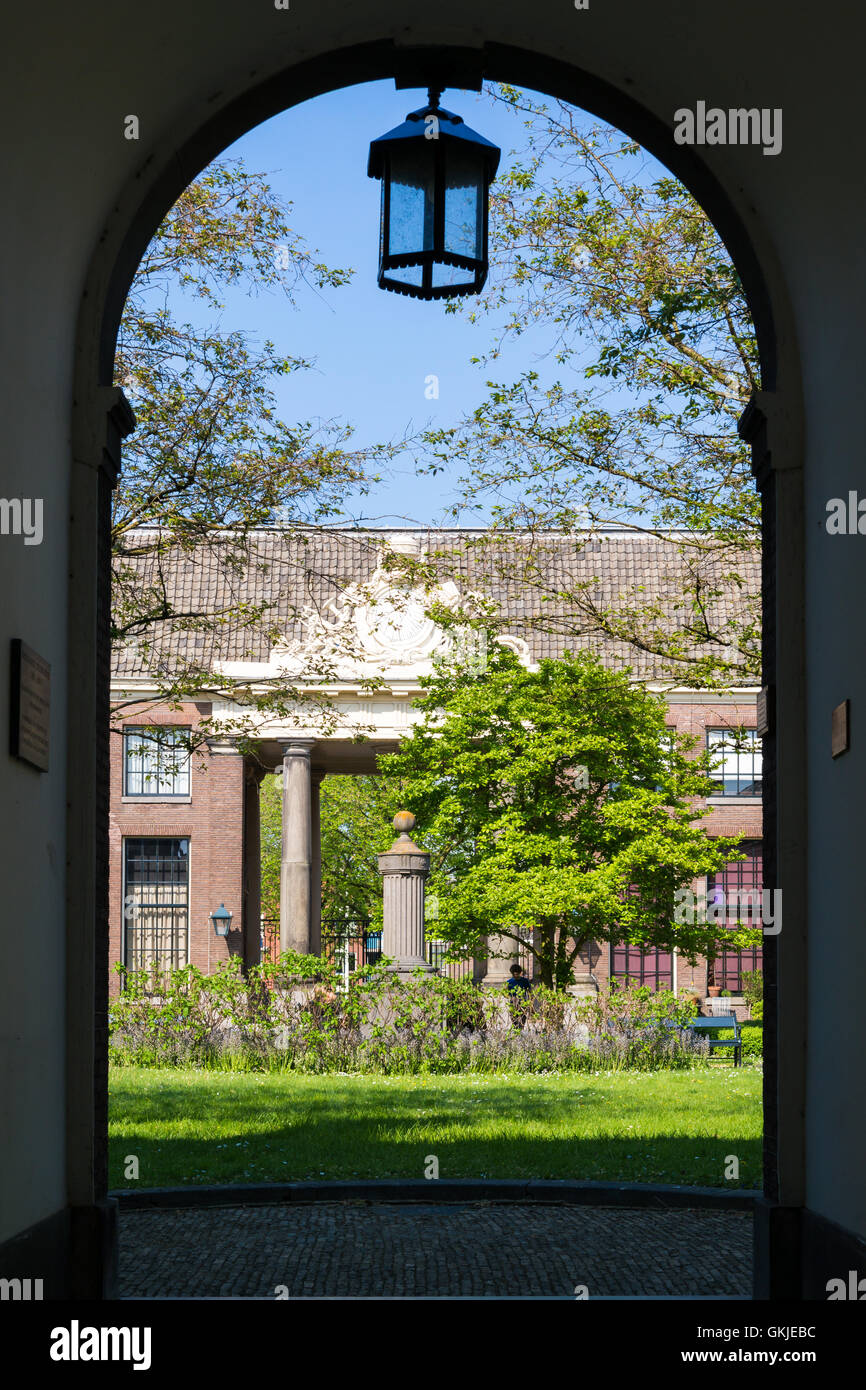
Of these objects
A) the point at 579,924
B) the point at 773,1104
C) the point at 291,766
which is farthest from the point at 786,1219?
the point at 291,766

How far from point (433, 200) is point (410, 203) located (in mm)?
100

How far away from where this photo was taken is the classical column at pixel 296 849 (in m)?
36.6

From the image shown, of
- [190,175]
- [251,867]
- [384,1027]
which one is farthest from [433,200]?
[251,867]

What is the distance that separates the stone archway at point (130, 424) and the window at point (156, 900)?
35.0 m

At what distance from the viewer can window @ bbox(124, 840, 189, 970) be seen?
40656mm

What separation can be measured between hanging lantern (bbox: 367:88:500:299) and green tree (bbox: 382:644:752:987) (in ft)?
61.2

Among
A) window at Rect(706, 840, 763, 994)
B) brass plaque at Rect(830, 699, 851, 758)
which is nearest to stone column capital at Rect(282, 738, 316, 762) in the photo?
window at Rect(706, 840, 763, 994)

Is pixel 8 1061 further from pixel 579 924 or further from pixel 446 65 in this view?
pixel 579 924

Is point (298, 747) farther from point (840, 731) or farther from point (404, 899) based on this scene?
point (840, 731)

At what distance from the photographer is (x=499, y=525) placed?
13.8 meters

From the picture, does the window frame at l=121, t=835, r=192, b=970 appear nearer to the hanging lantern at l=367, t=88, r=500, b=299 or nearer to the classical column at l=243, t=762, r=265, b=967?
the classical column at l=243, t=762, r=265, b=967

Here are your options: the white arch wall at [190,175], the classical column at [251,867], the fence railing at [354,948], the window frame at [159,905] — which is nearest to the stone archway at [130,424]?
the white arch wall at [190,175]

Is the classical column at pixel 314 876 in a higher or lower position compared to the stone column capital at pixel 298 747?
lower

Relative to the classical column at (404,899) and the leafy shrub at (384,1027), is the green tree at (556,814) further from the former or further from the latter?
the leafy shrub at (384,1027)
